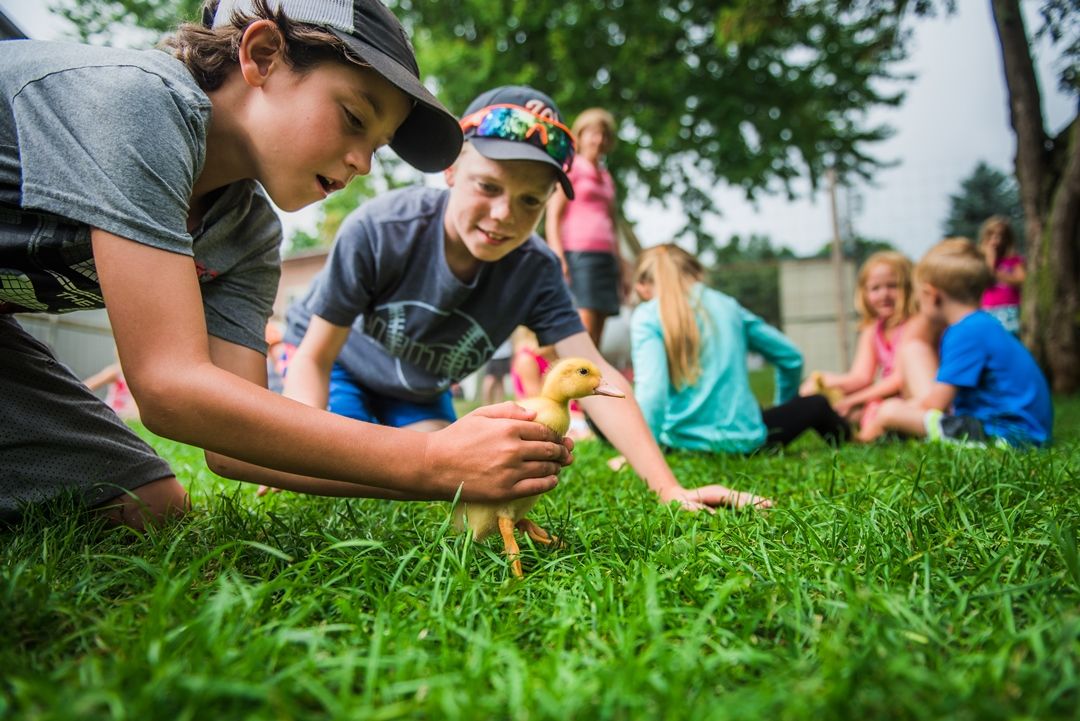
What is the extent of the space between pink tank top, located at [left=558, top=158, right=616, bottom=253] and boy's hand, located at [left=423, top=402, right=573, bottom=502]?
4294 millimetres

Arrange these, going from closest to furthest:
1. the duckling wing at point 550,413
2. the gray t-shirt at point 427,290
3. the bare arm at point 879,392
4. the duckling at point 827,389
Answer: the duckling wing at point 550,413 → the gray t-shirt at point 427,290 → the bare arm at point 879,392 → the duckling at point 827,389

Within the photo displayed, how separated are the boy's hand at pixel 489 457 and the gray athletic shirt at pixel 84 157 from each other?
25.5 inches

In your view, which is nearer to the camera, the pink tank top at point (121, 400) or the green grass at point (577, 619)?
the green grass at point (577, 619)

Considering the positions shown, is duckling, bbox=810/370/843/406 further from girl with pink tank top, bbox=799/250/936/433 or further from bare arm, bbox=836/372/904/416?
bare arm, bbox=836/372/904/416

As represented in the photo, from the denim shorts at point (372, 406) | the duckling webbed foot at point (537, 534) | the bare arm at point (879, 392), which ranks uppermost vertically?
the denim shorts at point (372, 406)

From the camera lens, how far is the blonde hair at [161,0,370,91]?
1508 millimetres

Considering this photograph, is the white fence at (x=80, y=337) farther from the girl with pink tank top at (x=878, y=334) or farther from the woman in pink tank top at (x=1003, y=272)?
the woman in pink tank top at (x=1003, y=272)

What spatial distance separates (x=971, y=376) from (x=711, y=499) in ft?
7.87

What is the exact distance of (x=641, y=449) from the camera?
2375 mm

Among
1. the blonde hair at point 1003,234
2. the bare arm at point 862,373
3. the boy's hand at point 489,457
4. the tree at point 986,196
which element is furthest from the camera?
the tree at point 986,196

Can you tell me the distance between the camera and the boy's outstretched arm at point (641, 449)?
209 cm

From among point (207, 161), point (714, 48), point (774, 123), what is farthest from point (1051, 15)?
point (207, 161)

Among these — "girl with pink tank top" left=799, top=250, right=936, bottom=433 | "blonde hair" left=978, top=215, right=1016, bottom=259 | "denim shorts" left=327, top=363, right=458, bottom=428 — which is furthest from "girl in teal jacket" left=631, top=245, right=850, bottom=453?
"blonde hair" left=978, top=215, right=1016, bottom=259

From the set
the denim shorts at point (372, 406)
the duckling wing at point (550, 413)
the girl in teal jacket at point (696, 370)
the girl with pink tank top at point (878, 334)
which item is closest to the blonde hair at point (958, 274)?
the girl in teal jacket at point (696, 370)
